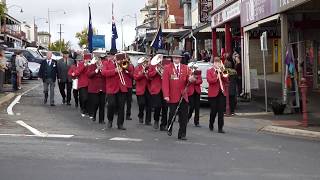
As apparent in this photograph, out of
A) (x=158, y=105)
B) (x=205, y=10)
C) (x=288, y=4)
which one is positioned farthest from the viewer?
(x=205, y=10)

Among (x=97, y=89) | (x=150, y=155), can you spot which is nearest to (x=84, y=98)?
(x=97, y=89)

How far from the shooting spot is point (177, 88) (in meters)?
12.6

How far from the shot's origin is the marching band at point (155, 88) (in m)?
12.7

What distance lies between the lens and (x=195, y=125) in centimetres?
1545

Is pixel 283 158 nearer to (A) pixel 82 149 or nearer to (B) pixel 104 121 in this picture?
(A) pixel 82 149

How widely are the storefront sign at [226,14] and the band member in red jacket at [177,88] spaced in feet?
44.0

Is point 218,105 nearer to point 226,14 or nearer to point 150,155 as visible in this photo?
point 150,155

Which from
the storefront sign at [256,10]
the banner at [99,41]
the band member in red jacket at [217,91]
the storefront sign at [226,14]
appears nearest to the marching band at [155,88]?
the band member in red jacket at [217,91]

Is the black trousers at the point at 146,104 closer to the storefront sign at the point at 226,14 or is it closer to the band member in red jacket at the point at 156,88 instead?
the band member in red jacket at the point at 156,88

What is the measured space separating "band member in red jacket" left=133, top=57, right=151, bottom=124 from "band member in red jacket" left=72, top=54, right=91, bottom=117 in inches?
79.9

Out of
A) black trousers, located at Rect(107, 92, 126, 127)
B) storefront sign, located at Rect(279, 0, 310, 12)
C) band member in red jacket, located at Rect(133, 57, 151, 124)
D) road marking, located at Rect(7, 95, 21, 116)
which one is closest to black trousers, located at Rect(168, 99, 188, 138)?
black trousers, located at Rect(107, 92, 126, 127)

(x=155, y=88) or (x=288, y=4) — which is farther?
(x=288, y=4)

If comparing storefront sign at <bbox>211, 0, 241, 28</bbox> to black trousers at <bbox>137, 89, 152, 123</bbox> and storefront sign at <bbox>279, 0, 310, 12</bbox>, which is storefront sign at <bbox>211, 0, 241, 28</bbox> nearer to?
storefront sign at <bbox>279, 0, 310, 12</bbox>

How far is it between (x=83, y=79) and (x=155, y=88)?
3050 millimetres
